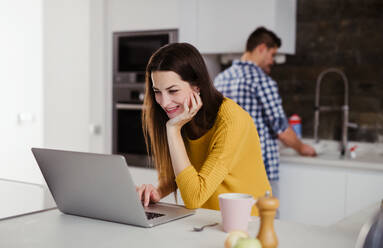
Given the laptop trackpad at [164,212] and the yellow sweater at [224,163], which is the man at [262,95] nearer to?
the yellow sweater at [224,163]

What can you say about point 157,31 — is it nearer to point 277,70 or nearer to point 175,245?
point 277,70

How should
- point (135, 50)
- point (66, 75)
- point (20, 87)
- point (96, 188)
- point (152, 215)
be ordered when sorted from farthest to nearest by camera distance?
point (66, 75)
point (20, 87)
point (135, 50)
point (152, 215)
point (96, 188)

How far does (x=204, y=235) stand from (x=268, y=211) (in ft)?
0.86

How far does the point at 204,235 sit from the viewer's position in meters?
1.34

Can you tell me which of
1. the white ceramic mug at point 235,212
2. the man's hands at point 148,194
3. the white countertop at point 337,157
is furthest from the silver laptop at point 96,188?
the white countertop at point 337,157

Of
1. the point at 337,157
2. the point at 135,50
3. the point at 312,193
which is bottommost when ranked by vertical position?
the point at 312,193

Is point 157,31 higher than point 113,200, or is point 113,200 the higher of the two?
point 157,31

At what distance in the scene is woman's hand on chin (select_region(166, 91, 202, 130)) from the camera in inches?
68.0

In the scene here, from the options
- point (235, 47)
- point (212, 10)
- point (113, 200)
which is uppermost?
point (212, 10)

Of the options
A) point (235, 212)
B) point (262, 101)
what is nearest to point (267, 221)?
point (235, 212)

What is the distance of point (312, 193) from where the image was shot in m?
3.24

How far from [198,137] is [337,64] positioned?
2083 mm

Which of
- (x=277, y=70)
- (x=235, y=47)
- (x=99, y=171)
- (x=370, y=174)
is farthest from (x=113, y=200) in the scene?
(x=277, y=70)

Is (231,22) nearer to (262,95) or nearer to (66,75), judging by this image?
(262,95)
